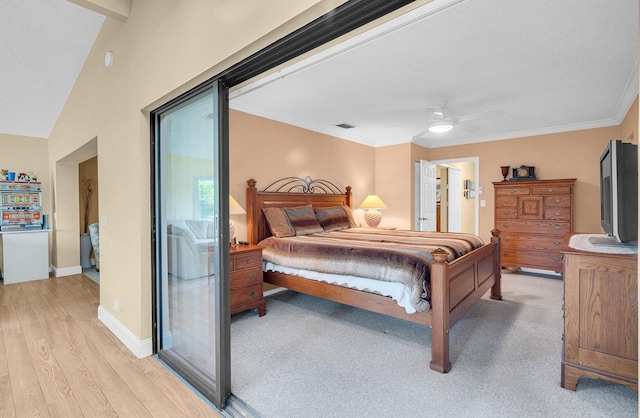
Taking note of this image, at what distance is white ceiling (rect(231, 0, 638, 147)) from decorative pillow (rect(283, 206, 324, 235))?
1338mm

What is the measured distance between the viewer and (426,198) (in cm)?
622

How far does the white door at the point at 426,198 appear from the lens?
6082 mm

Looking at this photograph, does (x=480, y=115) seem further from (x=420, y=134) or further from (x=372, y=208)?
(x=372, y=208)

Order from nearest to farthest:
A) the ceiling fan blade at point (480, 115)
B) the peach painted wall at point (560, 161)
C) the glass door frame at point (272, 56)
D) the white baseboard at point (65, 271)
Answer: the glass door frame at point (272, 56), the ceiling fan blade at point (480, 115), the peach painted wall at point (560, 161), the white baseboard at point (65, 271)

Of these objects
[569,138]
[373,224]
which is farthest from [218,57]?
[569,138]

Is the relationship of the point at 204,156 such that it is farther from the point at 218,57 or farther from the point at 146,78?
the point at 146,78

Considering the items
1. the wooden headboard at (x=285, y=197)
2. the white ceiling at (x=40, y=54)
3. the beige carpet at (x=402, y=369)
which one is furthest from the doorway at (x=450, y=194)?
the white ceiling at (x=40, y=54)

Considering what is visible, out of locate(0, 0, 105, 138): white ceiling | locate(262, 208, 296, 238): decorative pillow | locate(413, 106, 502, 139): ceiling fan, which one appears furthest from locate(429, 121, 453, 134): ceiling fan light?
locate(0, 0, 105, 138): white ceiling

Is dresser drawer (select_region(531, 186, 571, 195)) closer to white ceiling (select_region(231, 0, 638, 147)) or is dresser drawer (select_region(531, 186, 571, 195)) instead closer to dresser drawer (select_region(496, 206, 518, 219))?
dresser drawer (select_region(496, 206, 518, 219))

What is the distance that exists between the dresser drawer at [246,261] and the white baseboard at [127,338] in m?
0.95

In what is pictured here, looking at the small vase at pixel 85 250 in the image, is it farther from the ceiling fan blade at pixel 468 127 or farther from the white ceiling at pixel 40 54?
the ceiling fan blade at pixel 468 127

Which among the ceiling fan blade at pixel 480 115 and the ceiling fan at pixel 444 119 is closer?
the ceiling fan at pixel 444 119

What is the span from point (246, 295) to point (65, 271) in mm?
4323

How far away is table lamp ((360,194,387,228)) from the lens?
563 cm
